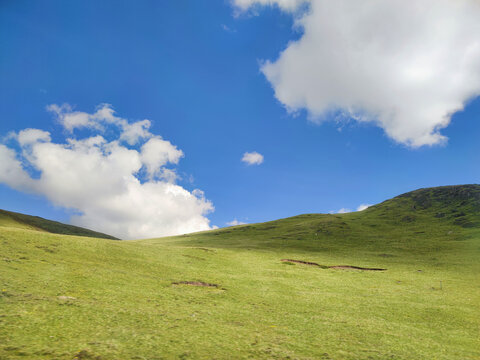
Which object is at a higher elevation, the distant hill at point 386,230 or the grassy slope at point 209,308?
the distant hill at point 386,230

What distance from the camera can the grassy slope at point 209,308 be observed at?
34.2ft

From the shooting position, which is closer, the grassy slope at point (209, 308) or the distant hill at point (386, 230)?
the grassy slope at point (209, 308)

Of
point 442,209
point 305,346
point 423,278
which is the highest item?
point 442,209

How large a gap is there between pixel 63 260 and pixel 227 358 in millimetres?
20059

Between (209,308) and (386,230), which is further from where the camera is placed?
(386,230)

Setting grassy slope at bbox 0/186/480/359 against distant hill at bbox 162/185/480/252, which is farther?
distant hill at bbox 162/185/480/252

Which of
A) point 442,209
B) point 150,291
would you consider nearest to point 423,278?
point 150,291

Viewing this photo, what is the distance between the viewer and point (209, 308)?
55.5ft

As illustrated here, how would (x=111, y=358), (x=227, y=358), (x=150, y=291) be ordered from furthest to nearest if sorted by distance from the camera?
1. (x=150, y=291)
2. (x=227, y=358)
3. (x=111, y=358)

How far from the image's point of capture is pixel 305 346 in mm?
11961

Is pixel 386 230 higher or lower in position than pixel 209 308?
higher

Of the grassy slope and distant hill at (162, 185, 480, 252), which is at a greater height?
distant hill at (162, 185, 480, 252)

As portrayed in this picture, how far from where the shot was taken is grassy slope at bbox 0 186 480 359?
10438 millimetres

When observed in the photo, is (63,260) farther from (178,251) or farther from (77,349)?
(178,251)
